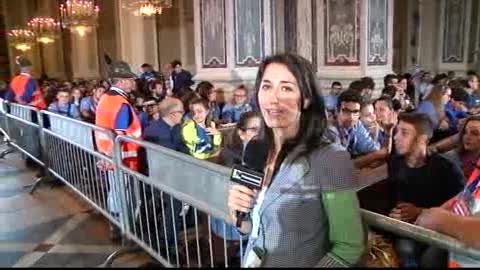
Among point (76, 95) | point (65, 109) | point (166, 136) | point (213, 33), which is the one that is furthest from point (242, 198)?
point (213, 33)

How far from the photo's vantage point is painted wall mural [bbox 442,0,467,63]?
12492mm

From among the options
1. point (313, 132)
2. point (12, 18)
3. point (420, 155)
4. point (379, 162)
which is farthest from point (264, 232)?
point (12, 18)

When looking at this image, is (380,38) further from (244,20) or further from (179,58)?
(179,58)

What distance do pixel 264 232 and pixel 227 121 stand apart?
18.2ft

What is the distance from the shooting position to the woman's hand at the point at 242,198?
1.54m

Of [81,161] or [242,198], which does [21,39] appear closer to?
[81,161]

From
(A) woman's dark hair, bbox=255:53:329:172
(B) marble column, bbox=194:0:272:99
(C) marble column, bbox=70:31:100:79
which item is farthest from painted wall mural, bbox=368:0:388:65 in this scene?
(C) marble column, bbox=70:31:100:79

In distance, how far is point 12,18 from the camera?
713 inches

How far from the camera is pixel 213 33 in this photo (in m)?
8.62

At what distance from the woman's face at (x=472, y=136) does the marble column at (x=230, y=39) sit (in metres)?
5.37

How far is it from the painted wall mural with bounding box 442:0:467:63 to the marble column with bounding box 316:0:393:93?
4.65 meters

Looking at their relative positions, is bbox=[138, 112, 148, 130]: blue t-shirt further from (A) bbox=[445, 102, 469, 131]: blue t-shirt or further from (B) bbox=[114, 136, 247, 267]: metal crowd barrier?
(A) bbox=[445, 102, 469, 131]: blue t-shirt

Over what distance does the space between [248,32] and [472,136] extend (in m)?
5.82

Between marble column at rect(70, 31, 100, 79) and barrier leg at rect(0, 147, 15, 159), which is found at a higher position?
marble column at rect(70, 31, 100, 79)
